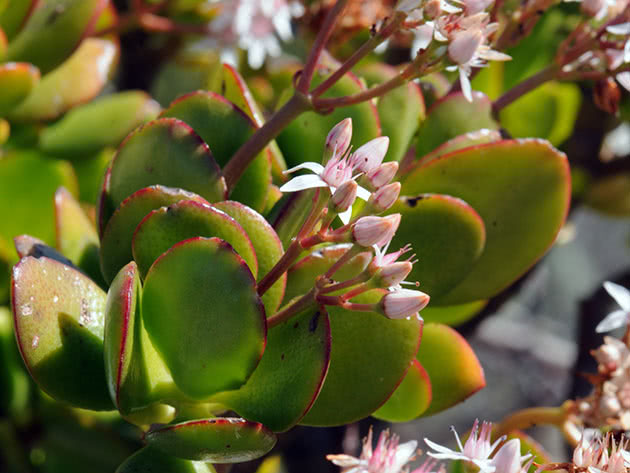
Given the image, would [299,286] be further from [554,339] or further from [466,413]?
[554,339]

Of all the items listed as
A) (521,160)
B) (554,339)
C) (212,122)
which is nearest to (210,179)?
(212,122)

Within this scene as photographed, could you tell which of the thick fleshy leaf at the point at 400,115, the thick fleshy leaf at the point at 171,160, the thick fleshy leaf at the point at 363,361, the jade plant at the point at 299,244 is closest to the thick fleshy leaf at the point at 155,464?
the jade plant at the point at 299,244

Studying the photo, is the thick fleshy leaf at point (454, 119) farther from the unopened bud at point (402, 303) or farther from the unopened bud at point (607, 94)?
the unopened bud at point (402, 303)

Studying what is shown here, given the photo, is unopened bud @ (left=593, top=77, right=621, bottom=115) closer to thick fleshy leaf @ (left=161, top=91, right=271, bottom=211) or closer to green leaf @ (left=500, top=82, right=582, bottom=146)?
green leaf @ (left=500, top=82, right=582, bottom=146)

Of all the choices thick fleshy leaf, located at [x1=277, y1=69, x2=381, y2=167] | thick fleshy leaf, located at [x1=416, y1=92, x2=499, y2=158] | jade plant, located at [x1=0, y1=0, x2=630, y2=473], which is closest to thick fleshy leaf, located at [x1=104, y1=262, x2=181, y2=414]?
jade plant, located at [x1=0, y1=0, x2=630, y2=473]

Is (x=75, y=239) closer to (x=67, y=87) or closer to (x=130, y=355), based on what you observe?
(x=130, y=355)

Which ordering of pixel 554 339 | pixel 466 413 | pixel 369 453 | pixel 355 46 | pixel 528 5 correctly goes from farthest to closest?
pixel 554 339 → pixel 466 413 → pixel 355 46 → pixel 528 5 → pixel 369 453
